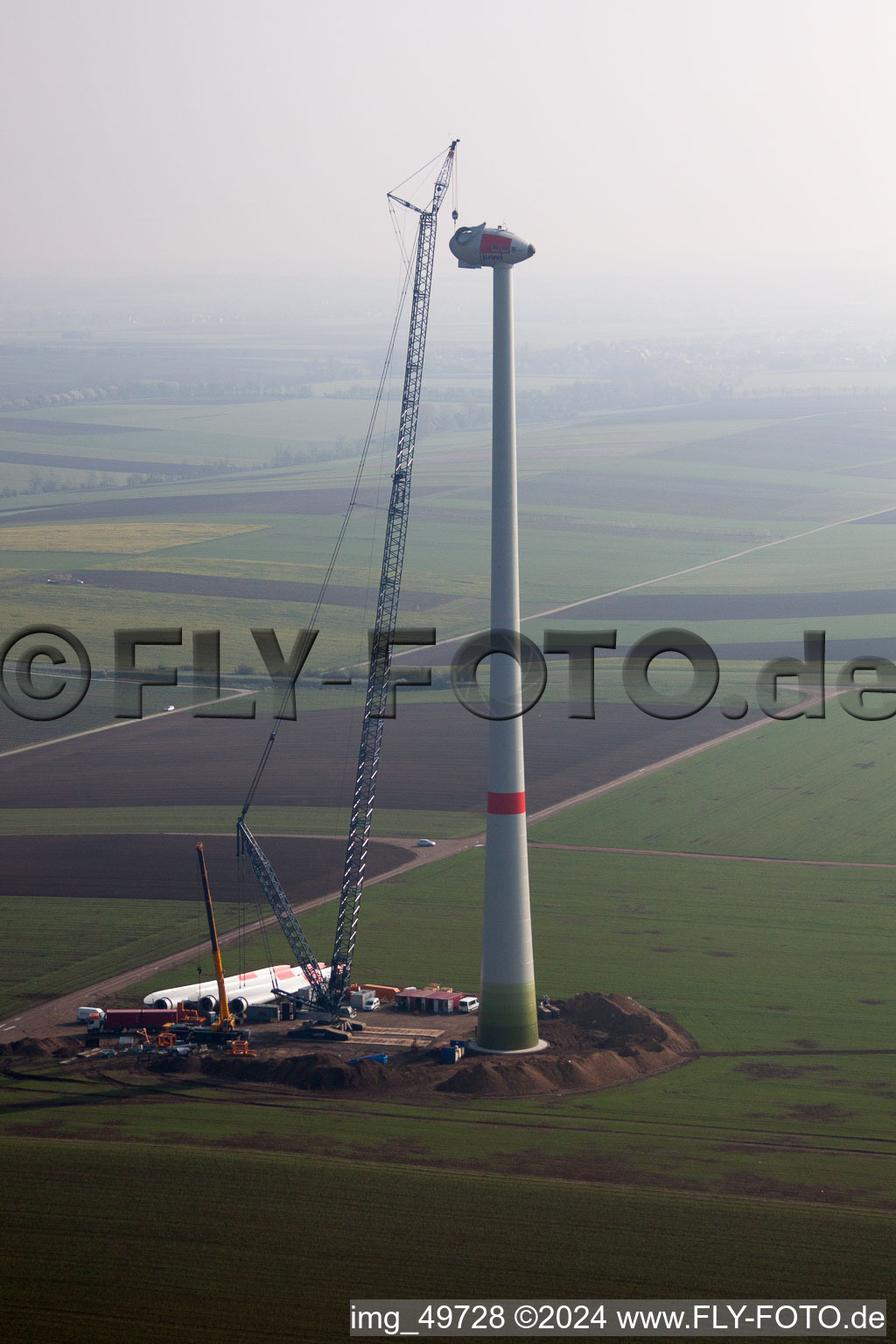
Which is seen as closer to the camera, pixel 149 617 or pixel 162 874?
pixel 162 874

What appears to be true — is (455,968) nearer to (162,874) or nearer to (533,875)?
(533,875)

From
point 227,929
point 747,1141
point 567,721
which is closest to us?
point 747,1141

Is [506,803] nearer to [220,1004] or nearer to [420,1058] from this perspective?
[420,1058]

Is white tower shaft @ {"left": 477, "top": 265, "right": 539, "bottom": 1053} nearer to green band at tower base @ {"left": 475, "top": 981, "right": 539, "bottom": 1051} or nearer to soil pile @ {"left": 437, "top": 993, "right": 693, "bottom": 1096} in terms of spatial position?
green band at tower base @ {"left": 475, "top": 981, "right": 539, "bottom": 1051}

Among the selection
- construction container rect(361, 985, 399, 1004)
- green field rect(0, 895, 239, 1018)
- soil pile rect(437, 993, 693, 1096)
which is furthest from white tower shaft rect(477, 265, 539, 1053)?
green field rect(0, 895, 239, 1018)

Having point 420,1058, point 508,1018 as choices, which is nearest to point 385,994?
point 420,1058

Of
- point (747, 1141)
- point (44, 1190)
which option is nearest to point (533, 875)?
point (747, 1141)

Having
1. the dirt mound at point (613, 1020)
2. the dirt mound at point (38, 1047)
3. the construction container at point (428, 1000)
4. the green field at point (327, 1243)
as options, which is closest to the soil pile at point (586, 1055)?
the dirt mound at point (613, 1020)

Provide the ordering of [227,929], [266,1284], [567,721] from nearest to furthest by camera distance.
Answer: [266,1284], [227,929], [567,721]
